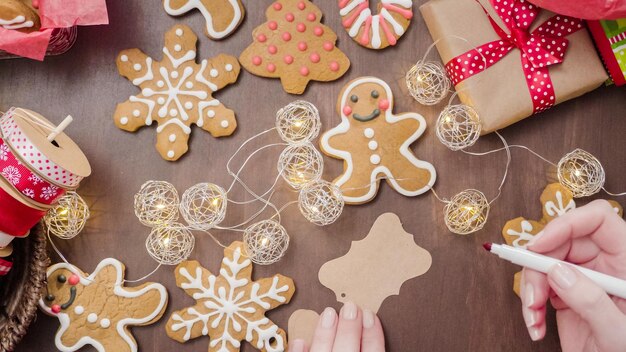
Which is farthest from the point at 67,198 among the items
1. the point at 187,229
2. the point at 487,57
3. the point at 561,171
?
the point at 561,171

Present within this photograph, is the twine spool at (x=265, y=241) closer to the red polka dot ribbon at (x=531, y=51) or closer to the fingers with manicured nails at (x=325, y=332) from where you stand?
the fingers with manicured nails at (x=325, y=332)

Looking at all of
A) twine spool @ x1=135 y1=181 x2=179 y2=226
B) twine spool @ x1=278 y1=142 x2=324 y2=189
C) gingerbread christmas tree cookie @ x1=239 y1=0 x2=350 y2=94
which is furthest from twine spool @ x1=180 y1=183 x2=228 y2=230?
gingerbread christmas tree cookie @ x1=239 y1=0 x2=350 y2=94

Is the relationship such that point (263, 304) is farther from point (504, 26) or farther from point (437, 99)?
point (504, 26)

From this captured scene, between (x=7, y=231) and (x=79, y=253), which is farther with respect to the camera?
(x=79, y=253)

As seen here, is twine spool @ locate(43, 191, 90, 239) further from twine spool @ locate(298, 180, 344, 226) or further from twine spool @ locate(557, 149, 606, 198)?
twine spool @ locate(557, 149, 606, 198)

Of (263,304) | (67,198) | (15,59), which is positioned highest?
(15,59)
